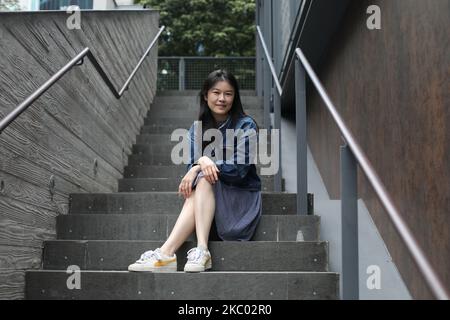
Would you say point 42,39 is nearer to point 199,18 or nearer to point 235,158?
point 235,158

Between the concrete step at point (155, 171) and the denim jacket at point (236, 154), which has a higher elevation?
the concrete step at point (155, 171)

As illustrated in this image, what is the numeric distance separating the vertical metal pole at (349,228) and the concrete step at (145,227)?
95 centimetres

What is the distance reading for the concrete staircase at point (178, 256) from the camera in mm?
2398

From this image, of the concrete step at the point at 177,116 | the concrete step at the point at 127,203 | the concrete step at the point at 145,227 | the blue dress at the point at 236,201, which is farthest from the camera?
the concrete step at the point at 177,116

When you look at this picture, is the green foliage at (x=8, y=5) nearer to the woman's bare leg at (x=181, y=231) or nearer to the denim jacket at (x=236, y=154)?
the denim jacket at (x=236, y=154)

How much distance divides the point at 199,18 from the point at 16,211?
1061 centimetres

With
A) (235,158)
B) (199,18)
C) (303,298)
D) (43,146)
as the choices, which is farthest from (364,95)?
(199,18)

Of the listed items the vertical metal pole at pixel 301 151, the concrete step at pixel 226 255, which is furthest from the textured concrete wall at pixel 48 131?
the vertical metal pole at pixel 301 151

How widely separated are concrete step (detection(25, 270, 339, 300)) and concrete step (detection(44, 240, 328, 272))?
192mm

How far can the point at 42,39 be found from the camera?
2.89 meters

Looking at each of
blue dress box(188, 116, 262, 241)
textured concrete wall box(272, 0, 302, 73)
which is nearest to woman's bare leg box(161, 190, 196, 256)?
blue dress box(188, 116, 262, 241)

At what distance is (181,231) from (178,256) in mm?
137

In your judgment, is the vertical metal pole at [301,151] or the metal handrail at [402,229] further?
the vertical metal pole at [301,151]

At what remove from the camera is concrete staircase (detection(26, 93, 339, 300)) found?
2.40 m
